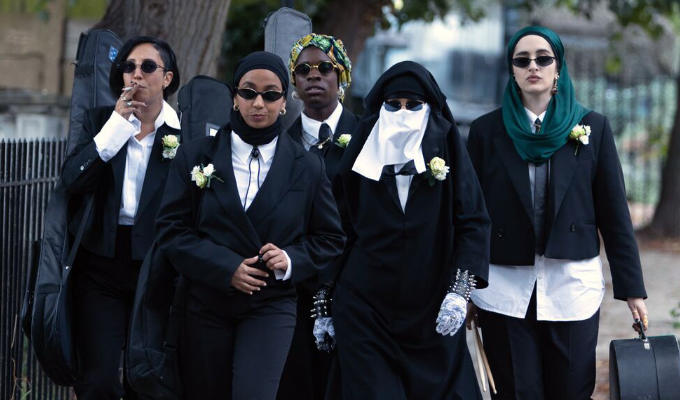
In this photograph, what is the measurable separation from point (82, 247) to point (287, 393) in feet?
4.04

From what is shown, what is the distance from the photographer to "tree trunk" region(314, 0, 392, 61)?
43.4ft

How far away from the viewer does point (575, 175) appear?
18.3 feet

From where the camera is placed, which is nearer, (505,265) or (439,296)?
(439,296)

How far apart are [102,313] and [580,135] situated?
238cm

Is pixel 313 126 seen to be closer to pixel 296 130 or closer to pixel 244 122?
pixel 296 130

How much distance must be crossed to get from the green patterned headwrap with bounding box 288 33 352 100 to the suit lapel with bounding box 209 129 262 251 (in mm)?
1308

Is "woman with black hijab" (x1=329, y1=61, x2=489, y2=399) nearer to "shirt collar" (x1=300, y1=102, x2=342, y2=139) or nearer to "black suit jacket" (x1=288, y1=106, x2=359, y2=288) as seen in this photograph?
"black suit jacket" (x1=288, y1=106, x2=359, y2=288)

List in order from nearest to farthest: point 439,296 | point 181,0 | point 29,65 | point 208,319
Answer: point 208,319 → point 439,296 → point 181,0 → point 29,65

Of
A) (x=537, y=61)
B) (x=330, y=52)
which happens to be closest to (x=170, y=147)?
(x=330, y=52)

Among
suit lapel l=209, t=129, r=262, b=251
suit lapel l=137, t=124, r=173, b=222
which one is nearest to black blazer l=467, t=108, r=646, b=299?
suit lapel l=209, t=129, r=262, b=251

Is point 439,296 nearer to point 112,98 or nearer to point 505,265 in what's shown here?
point 505,265

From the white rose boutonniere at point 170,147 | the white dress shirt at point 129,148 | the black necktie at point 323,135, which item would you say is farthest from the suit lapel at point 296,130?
the white rose boutonniere at point 170,147

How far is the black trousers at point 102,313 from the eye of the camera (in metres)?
5.32

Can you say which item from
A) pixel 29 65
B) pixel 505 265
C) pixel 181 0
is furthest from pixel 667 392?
pixel 29 65
